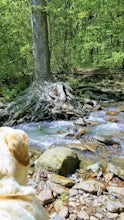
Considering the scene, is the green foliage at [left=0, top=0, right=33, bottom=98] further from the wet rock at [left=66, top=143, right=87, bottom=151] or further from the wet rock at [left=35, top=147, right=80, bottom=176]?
the wet rock at [left=35, top=147, right=80, bottom=176]

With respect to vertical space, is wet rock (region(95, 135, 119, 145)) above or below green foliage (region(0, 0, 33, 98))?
below

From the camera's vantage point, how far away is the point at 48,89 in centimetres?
895

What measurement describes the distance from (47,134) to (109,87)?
523 cm

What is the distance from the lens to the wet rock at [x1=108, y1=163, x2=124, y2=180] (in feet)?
13.9

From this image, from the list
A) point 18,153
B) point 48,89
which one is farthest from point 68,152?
point 48,89

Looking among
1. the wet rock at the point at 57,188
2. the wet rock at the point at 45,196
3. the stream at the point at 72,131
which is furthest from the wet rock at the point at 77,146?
the wet rock at the point at 45,196

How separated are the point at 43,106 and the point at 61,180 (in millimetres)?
4371

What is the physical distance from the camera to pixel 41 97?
28.0 feet

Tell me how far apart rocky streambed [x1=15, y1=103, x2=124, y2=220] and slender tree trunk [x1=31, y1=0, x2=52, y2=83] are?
9.62 feet

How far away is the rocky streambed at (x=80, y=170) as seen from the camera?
3.38 metres

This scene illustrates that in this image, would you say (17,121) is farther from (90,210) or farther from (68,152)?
(90,210)

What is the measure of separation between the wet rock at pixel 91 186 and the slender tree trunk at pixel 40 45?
5927 millimetres

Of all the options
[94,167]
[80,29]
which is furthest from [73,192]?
[80,29]

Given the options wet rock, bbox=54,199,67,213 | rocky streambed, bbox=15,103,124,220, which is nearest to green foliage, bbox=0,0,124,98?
rocky streambed, bbox=15,103,124,220
